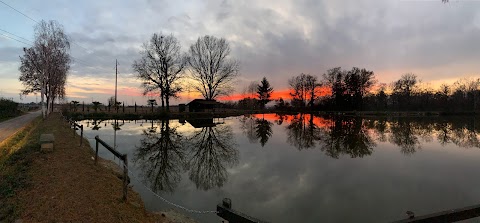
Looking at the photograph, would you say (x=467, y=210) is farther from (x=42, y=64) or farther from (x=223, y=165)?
(x=42, y=64)

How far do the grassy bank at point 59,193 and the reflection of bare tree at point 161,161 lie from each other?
2.20 meters

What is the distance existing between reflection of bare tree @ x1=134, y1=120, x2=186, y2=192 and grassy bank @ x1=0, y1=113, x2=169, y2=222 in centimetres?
220

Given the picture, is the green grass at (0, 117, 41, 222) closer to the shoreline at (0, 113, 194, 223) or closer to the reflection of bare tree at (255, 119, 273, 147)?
the shoreline at (0, 113, 194, 223)

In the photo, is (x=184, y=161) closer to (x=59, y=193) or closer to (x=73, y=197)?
(x=59, y=193)

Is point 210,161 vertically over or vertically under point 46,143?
under

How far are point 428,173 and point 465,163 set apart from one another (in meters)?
4.11

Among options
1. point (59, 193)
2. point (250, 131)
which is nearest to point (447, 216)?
point (59, 193)

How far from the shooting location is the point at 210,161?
579 inches

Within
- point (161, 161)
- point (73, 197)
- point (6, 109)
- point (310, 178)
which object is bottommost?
point (310, 178)

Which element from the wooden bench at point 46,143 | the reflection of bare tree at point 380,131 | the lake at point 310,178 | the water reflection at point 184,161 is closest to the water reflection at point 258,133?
the water reflection at point 184,161

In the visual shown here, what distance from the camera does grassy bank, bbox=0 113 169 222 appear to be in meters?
5.68

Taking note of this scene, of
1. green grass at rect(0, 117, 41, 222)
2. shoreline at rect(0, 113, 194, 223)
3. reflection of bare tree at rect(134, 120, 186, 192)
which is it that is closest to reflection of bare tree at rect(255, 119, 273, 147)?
reflection of bare tree at rect(134, 120, 186, 192)

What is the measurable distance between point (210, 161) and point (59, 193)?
8.57m

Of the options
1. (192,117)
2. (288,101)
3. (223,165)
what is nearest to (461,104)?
(288,101)
